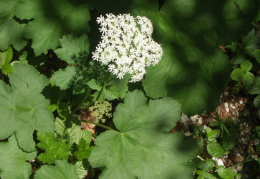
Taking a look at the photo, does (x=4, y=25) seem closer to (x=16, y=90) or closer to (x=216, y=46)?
Answer: (x=16, y=90)

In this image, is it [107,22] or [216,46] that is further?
[216,46]

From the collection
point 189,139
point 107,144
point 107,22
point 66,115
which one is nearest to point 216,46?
point 189,139

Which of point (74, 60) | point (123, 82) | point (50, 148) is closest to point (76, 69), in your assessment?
point (74, 60)

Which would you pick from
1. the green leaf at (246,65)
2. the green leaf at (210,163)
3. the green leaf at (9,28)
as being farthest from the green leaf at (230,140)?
the green leaf at (9,28)

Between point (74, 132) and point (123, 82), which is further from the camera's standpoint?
point (74, 132)

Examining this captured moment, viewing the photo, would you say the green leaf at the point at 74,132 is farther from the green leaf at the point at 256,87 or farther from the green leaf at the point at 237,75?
the green leaf at the point at 256,87

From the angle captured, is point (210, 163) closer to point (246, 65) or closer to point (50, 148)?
point (246, 65)

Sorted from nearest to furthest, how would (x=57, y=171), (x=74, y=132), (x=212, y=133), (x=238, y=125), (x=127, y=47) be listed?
1. (x=127, y=47)
2. (x=57, y=171)
3. (x=74, y=132)
4. (x=212, y=133)
5. (x=238, y=125)

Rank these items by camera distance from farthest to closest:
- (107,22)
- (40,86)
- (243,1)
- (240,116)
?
(240,116)
(243,1)
(40,86)
(107,22)
